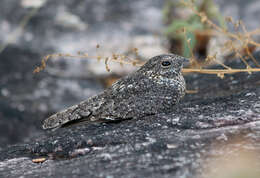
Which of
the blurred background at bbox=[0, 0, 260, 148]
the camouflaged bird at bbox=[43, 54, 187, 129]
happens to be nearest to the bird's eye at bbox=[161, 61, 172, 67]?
the camouflaged bird at bbox=[43, 54, 187, 129]

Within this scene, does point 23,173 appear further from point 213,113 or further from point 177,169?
point 213,113

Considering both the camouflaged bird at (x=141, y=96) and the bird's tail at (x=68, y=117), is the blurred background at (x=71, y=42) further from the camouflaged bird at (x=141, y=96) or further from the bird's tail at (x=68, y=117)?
the camouflaged bird at (x=141, y=96)

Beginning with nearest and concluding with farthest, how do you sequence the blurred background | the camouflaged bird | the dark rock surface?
the dark rock surface < the camouflaged bird < the blurred background

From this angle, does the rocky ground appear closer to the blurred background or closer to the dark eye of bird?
the blurred background

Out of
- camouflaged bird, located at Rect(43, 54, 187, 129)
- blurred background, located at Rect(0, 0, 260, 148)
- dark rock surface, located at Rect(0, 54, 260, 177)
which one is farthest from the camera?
blurred background, located at Rect(0, 0, 260, 148)

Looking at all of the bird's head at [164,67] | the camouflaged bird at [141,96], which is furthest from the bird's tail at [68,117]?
the bird's head at [164,67]

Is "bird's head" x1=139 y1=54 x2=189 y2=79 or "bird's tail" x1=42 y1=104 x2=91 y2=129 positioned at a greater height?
"bird's head" x1=139 y1=54 x2=189 y2=79
